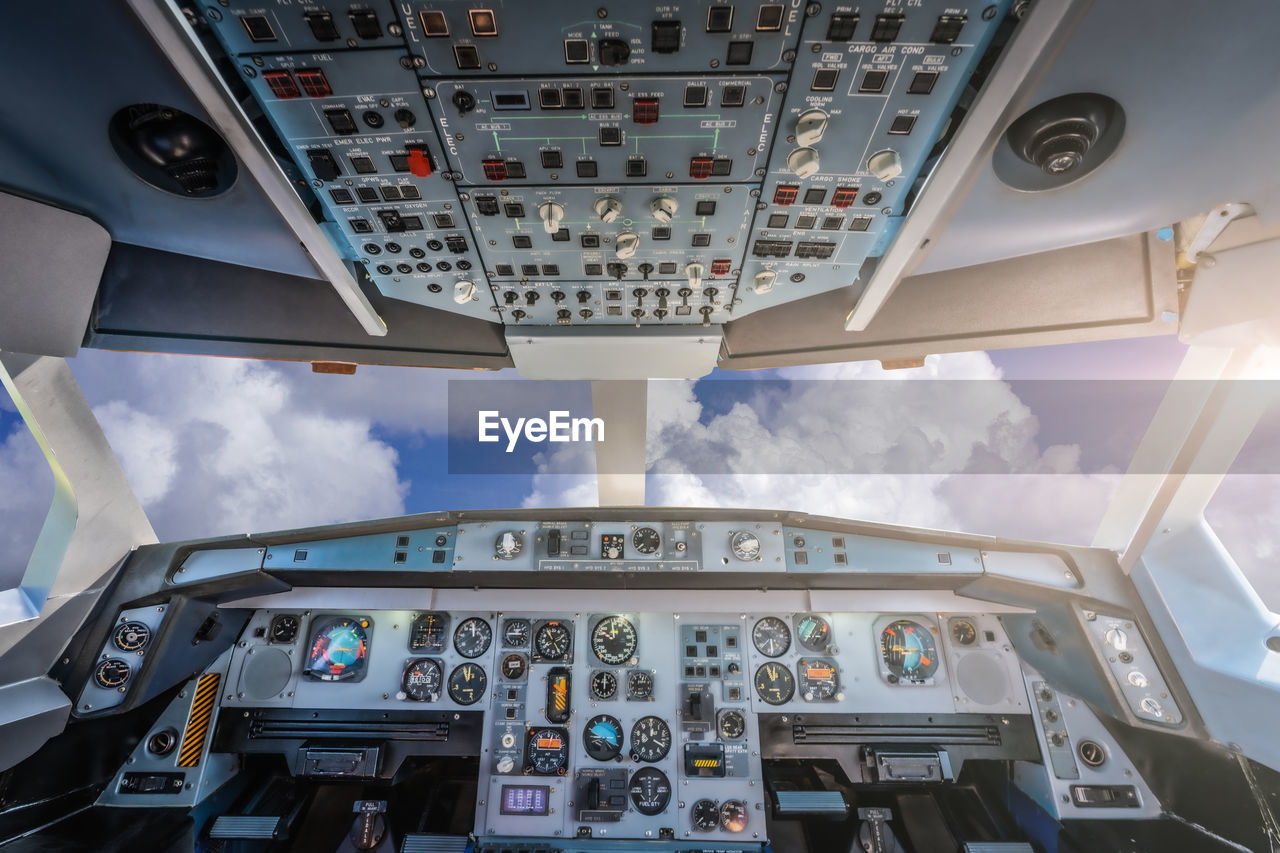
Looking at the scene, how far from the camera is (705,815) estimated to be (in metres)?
3.54

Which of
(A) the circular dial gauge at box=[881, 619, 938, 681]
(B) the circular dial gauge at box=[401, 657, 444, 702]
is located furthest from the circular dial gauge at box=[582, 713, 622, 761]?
(A) the circular dial gauge at box=[881, 619, 938, 681]

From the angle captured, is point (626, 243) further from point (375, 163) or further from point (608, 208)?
point (375, 163)

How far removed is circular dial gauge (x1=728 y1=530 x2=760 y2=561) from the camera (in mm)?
3520

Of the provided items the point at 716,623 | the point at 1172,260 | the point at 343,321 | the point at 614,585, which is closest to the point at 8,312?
the point at 343,321

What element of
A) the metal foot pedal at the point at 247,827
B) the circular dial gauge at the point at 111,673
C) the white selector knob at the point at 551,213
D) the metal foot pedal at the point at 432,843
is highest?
the white selector knob at the point at 551,213

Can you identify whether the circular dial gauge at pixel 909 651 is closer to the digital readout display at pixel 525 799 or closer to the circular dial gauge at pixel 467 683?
the digital readout display at pixel 525 799

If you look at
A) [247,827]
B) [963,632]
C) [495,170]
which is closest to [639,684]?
[963,632]

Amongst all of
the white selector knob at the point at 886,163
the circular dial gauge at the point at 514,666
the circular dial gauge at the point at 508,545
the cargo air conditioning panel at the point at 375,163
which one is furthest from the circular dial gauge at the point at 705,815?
the white selector knob at the point at 886,163

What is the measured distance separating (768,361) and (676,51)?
4.59 ft

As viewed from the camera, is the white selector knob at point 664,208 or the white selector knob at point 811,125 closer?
the white selector knob at point 811,125

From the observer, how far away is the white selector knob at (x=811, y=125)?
4.84ft

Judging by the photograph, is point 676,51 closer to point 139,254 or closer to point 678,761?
point 139,254

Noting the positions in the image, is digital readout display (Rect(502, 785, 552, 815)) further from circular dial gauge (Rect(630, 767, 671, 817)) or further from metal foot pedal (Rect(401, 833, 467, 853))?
circular dial gauge (Rect(630, 767, 671, 817))

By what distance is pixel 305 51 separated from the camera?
1.37 metres
